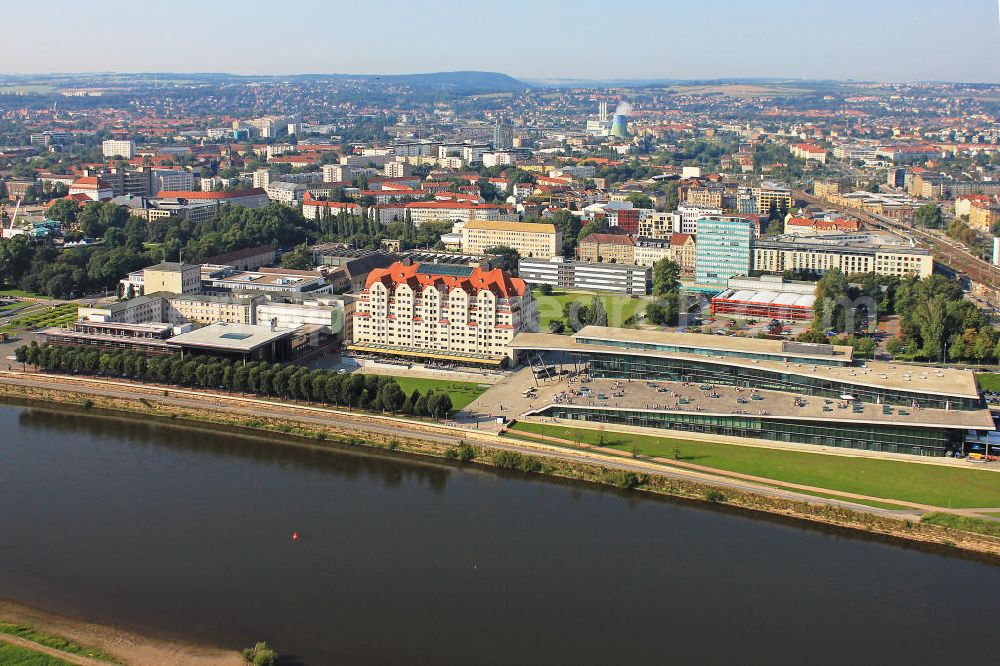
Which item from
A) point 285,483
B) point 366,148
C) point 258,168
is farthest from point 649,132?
point 285,483

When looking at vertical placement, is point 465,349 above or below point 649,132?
below

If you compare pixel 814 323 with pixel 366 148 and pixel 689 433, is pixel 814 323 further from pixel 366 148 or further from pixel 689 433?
pixel 366 148

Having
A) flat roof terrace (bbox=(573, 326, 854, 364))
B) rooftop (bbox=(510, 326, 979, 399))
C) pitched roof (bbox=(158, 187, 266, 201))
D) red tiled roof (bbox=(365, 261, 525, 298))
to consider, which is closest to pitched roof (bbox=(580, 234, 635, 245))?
red tiled roof (bbox=(365, 261, 525, 298))

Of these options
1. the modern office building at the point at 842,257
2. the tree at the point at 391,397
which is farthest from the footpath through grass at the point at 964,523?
the modern office building at the point at 842,257

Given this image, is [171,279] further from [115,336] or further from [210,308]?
[115,336]

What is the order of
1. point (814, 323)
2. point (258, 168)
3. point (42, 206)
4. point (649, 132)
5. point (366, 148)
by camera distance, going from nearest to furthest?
1. point (814, 323)
2. point (42, 206)
3. point (258, 168)
4. point (366, 148)
5. point (649, 132)

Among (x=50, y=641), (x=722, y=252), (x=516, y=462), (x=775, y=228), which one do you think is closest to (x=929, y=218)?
(x=775, y=228)

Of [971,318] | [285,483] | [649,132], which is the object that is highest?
[649,132]
